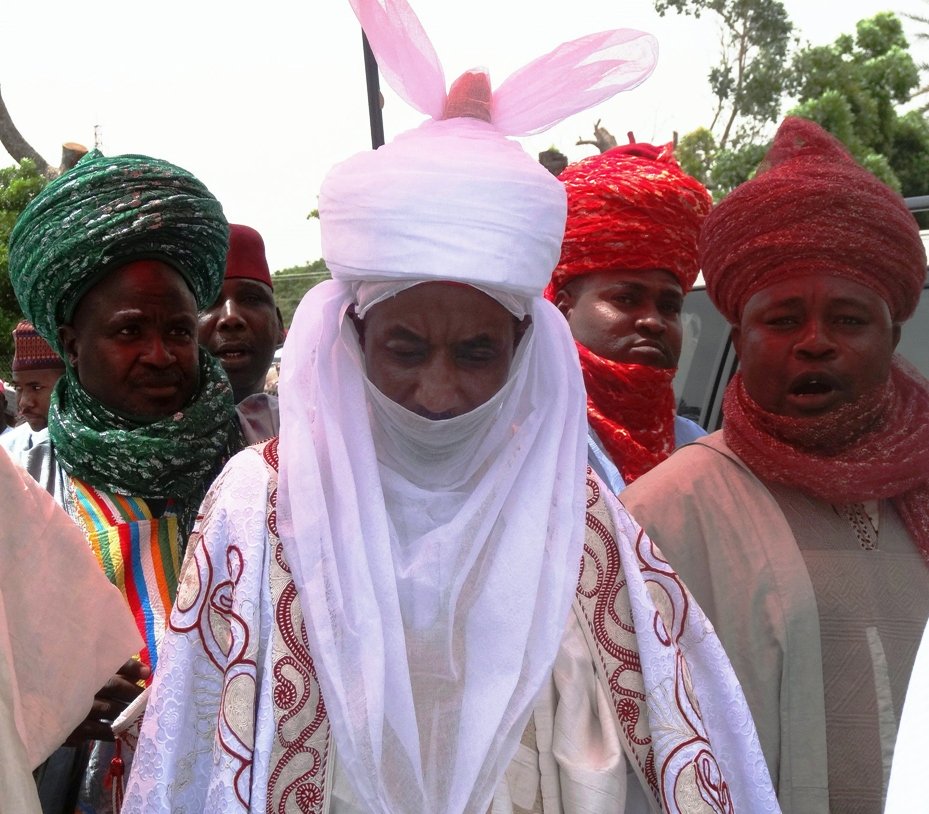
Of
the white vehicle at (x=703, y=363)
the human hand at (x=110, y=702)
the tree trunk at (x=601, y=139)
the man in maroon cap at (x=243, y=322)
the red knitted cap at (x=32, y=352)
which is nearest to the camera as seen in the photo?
the human hand at (x=110, y=702)

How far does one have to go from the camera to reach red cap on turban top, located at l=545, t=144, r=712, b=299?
3.63m

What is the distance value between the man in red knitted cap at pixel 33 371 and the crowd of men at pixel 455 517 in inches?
115

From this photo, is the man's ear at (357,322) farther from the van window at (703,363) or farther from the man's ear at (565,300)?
the van window at (703,363)

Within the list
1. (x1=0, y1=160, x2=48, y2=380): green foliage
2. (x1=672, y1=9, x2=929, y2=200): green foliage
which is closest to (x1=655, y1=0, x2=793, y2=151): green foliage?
(x1=672, y1=9, x2=929, y2=200): green foliage

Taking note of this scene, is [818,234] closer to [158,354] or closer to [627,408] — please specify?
[627,408]

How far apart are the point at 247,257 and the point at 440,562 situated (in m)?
2.30

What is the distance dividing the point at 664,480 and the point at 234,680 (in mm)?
1120

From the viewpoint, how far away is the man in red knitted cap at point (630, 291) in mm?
3498

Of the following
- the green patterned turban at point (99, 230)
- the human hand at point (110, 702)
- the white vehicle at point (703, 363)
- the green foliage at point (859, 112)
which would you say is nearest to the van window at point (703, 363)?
the white vehicle at point (703, 363)

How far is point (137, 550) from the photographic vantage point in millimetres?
2773

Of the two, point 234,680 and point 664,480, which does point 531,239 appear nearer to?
point 664,480

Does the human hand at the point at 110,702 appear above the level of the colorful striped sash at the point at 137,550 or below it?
below

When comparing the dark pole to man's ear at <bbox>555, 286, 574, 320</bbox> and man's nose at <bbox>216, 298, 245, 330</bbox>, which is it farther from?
man's nose at <bbox>216, 298, 245, 330</bbox>

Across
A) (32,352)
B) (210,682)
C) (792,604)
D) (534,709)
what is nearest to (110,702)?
(210,682)
